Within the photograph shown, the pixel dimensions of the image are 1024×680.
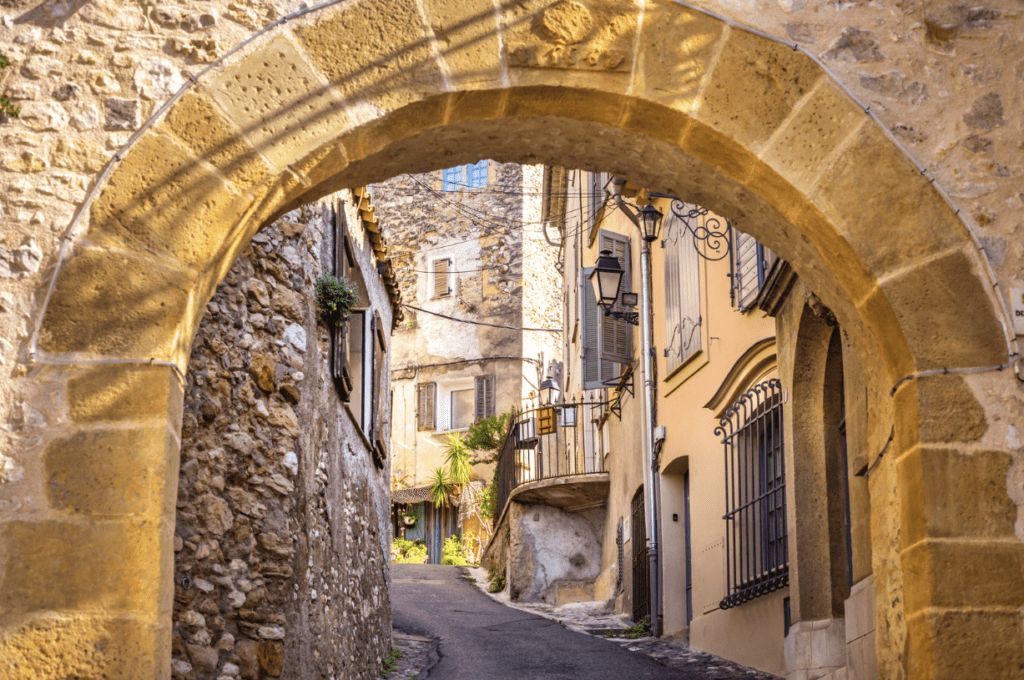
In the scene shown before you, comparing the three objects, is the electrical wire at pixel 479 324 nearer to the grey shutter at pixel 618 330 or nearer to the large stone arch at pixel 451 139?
the grey shutter at pixel 618 330

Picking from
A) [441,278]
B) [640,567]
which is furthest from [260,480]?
[441,278]

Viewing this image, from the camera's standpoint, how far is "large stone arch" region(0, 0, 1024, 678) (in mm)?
3203

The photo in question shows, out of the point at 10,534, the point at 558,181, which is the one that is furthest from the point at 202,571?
the point at 558,181

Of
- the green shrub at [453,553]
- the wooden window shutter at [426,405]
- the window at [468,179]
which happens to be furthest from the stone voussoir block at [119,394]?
the window at [468,179]

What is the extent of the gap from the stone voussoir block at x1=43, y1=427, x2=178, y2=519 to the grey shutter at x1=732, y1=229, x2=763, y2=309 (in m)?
5.50

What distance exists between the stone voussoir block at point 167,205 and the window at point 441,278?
20.7 meters

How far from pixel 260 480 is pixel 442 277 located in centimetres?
1861

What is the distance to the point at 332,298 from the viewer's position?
23.1ft

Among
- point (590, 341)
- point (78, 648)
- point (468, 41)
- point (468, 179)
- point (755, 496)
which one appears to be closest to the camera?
point (78, 648)

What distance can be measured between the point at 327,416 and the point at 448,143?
351 cm

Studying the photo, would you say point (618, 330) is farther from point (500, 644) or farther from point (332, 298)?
point (332, 298)

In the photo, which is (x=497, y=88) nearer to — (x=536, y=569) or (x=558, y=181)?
(x=536, y=569)

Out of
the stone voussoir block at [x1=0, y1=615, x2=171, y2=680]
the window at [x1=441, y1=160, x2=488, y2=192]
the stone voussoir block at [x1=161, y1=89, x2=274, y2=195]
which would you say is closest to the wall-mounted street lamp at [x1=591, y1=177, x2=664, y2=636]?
Answer: the stone voussoir block at [x1=161, y1=89, x2=274, y2=195]

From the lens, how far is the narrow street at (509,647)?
8.22 meters
